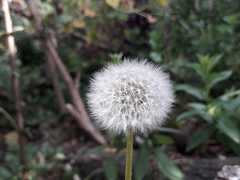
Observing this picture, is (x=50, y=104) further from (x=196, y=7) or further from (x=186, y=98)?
(x=196, y=7)

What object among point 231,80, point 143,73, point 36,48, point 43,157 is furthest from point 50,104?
point 143,73

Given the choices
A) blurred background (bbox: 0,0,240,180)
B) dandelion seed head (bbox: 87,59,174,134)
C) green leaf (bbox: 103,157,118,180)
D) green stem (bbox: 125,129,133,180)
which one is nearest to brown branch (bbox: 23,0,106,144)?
blurred background (bbox: 0,0,240,180)

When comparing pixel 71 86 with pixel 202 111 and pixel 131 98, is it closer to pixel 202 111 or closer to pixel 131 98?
pixel 202 111

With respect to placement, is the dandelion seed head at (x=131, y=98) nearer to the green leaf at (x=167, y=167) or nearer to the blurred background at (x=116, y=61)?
the blurred background at (x=116, y=61)

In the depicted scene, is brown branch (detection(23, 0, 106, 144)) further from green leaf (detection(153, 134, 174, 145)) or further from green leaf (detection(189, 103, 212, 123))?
green leaf (detection(189, 103, 212, 123))

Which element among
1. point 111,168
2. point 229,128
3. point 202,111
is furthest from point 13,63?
point 229,128
